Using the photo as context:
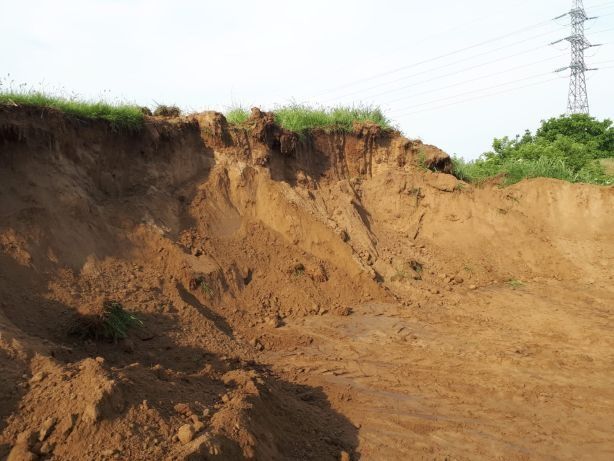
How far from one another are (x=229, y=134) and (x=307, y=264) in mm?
2778

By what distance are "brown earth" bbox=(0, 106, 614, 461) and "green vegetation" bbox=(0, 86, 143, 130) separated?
6.2 inches

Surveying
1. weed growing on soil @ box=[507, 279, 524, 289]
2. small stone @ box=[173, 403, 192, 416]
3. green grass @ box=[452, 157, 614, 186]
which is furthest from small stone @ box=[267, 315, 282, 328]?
green grass @ box=[452, 157, 614, 186]

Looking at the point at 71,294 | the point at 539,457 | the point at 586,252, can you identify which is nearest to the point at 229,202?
the point at 71,294

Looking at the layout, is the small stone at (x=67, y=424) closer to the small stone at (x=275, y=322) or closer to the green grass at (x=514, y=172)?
the small stone at (x=275, y=322)

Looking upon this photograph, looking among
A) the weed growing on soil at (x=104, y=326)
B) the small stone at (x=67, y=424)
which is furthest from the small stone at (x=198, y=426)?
the weed growing on soil at (x=104, y=326)

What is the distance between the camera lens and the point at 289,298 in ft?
25.4

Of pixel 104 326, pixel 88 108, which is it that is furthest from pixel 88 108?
pixel 104 326

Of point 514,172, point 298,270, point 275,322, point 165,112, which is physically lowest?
point 275,322

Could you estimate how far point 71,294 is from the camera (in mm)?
5812

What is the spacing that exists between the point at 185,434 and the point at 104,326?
238cm

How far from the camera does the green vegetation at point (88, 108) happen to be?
6.91 meters

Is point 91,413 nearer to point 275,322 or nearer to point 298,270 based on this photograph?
point 275,322

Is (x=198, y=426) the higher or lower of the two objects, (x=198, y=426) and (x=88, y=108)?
the lower

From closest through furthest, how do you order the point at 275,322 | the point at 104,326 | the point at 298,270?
the point at 104,326, the point at 275,322, the point at 298,270
